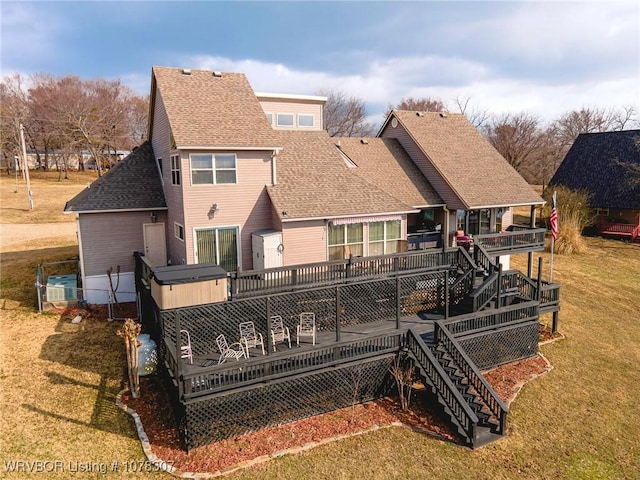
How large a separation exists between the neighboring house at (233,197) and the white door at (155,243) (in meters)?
0.04

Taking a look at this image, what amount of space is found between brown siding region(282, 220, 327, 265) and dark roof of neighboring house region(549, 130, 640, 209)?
30.5 m

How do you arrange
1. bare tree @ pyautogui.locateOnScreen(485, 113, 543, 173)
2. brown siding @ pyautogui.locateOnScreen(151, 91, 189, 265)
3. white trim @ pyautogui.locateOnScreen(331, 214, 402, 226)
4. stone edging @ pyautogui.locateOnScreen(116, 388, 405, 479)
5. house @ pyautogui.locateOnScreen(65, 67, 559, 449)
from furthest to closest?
1. bare tree @ pyautogui.locateOnScreen(485, 113, 543, 173)
2. white trim @ pyautogui.locateOnScreen(331, 214, 402, 226)
3. brown siding @ pyautogui.locateOnScreen(151, 91, 189, 265)
4. house @ pyautogui.locateOnScreen(65, 67, 559, 449)
5. stone edging @ pyautogui.locateOnScreen(116, 388, 405, 479)

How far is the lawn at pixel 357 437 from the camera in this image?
9.04 m

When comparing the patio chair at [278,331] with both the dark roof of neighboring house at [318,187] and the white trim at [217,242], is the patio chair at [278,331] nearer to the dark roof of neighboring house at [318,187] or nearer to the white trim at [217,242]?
the white trim at [217,242]

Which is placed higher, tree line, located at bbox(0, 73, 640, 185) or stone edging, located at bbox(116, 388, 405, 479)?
tree line, located at bbox(0, 73, 640, 185)

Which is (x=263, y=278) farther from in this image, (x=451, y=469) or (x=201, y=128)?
(x=451, y=469)

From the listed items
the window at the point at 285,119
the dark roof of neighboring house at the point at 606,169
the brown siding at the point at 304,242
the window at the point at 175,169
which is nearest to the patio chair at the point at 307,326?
the brown siding at the point at 304,242

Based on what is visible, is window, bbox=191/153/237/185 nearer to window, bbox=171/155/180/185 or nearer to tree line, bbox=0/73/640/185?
A: window, bbox=171/155/180/185

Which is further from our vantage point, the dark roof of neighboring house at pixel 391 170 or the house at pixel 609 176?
the house at pixel 609 176

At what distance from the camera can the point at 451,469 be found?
30.5ft

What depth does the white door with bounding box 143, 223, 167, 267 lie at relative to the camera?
58.5 ft

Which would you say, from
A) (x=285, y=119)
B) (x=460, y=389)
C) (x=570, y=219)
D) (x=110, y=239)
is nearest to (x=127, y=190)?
(x=110, y=239)

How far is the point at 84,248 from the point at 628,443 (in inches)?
732

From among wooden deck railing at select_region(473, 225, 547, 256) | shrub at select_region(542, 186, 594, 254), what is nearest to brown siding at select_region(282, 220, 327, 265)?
wooden deck railing at select_region(473, 225, 547, 256)
